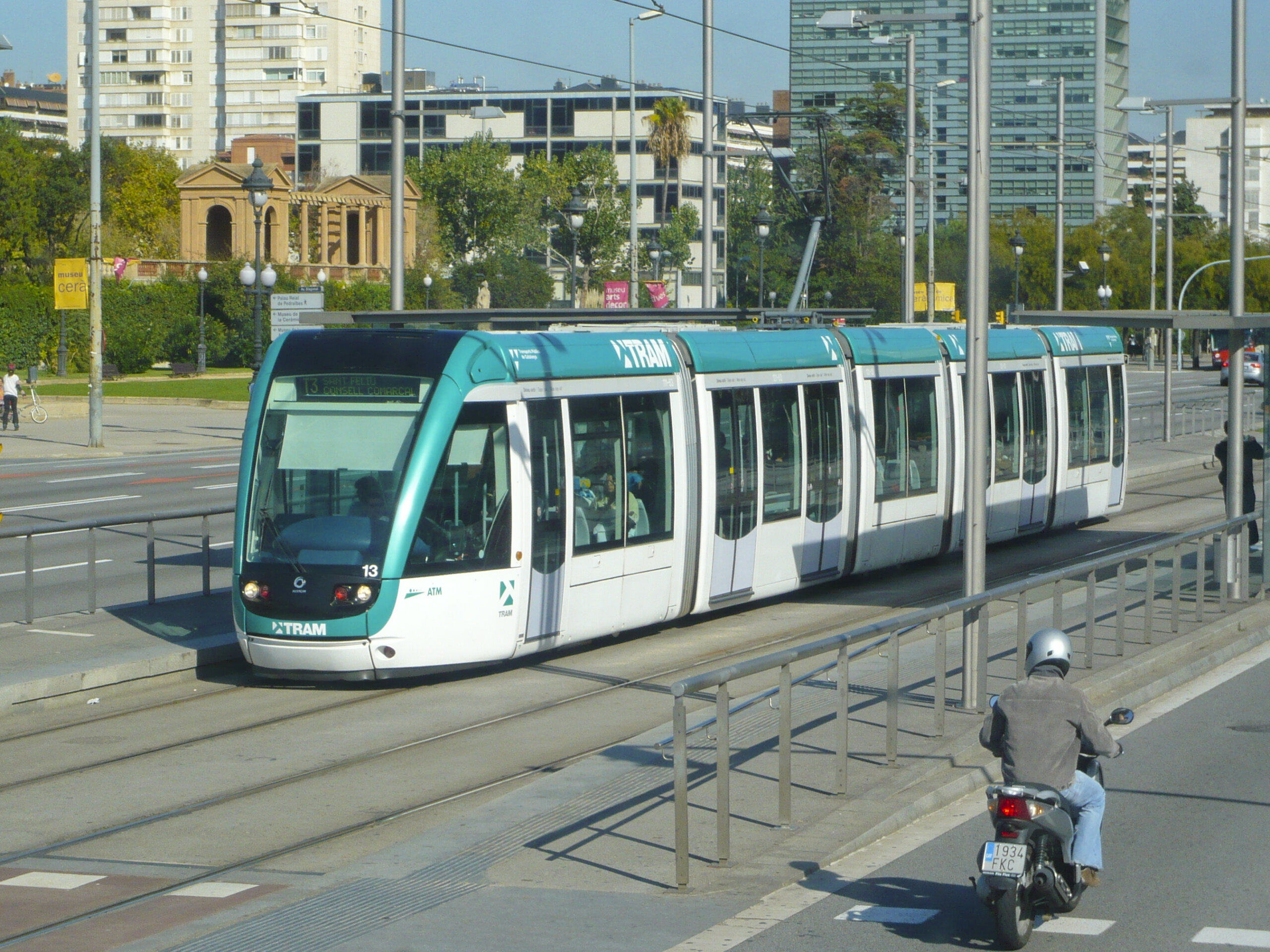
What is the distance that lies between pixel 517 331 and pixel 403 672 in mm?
2982

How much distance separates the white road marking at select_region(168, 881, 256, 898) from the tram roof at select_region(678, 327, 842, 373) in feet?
27.5

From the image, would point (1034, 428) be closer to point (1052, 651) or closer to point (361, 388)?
point (361, 388)

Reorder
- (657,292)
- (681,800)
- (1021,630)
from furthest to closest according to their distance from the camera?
1. (657,292)
2. (1021,630)
3. (681,800)

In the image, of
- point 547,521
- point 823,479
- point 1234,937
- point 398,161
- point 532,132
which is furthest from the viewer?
point 532,132

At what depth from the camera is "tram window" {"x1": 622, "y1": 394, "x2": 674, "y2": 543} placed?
46.9 feet

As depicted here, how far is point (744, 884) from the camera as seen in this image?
739 centimetres

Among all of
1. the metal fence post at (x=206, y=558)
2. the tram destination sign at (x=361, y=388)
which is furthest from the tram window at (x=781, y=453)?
the metal fence post at (x=206, y=558)

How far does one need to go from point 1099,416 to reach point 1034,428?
104 inches

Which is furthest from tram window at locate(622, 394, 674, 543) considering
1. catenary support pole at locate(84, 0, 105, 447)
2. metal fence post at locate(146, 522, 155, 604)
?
catenary support pole at locate(84, 0, 105, 447)

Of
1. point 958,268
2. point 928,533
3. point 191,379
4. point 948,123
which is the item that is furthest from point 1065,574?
point 948,123

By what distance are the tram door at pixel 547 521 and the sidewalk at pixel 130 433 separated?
20283 millimetres

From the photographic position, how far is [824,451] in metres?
17.3

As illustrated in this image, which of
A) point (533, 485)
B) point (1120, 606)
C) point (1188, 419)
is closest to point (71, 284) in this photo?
point (1188, 419)

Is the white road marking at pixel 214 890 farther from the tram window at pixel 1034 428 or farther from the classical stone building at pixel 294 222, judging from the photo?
the classical stone building at pixel 294 222
